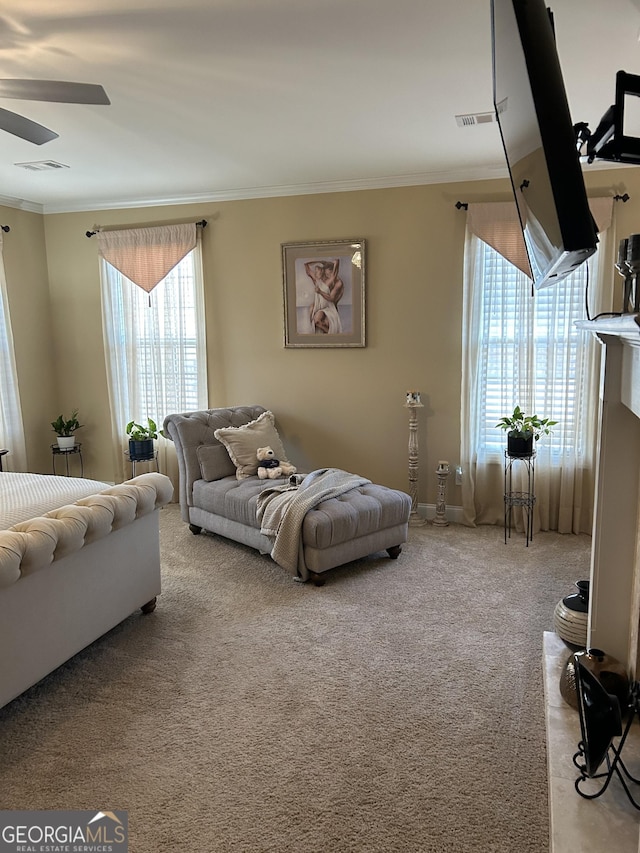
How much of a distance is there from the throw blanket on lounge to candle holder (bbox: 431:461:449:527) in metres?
0.74

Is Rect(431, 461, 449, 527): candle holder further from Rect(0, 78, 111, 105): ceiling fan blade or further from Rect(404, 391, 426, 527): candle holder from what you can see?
Rect(0, 78, 111, 105): ceiling fan blade

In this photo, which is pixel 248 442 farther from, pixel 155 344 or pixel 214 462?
pixel 155 344

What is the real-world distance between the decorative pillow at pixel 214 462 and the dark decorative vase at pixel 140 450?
34.4 inches

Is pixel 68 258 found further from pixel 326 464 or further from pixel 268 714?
pixel 268 714

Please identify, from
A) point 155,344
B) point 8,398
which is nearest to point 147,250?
point 155,344

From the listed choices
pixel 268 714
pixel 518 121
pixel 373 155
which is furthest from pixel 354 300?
pixel 518 121

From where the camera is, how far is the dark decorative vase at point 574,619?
2.57 metres

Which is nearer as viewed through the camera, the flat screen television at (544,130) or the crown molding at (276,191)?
the flat screen television at (544,130)

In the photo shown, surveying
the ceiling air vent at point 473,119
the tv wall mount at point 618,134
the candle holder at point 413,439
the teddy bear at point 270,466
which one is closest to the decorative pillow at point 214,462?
the teddy bear at point 270,466

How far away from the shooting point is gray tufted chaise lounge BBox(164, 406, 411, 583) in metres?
3.67

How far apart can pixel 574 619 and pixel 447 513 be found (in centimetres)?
229

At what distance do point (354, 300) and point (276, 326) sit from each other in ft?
2.31

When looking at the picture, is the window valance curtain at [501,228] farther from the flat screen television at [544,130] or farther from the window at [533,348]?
the flat screen television at [544,130]

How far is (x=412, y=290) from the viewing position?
4742 millimetres
